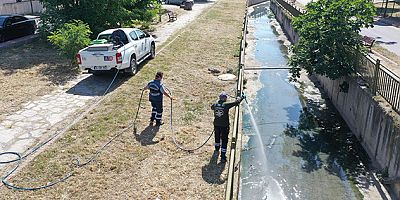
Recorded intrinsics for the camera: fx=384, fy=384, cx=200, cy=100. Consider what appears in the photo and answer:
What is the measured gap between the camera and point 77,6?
67.6 feet

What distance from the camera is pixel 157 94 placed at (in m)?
10.3

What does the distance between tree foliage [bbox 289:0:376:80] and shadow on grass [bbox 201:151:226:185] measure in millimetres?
6577

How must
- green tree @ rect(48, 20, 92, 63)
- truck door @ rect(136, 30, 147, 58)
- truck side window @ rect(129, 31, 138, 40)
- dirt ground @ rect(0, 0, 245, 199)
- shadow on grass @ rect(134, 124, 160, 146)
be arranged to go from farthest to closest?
truck door @ rect(136, 30, 147, 58), green tree @ rect(48, 20, 92, 63), truck side window @ rect(129, 31, 138, 40), shadow on grass @ rect(134, 124, 160, 146), dirt ground @ rect(0, 0, 245, 199)

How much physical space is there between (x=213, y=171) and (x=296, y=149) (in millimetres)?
4156

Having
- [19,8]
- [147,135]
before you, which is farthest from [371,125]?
[19,8]

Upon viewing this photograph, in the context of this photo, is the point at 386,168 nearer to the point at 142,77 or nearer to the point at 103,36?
the point at 142,77

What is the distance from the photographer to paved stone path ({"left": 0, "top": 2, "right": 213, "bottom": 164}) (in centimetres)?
968

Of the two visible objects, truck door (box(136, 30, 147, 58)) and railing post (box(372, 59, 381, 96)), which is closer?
railing post (box(372, 59, 381, 96))

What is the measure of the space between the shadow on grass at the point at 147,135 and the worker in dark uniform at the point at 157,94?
0.84 ft

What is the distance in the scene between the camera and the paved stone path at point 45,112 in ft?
31.8

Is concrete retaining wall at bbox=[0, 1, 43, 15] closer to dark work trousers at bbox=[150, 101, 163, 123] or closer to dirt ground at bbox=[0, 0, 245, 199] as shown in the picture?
dirt ground at bbox=[0, 0, 245, 199]

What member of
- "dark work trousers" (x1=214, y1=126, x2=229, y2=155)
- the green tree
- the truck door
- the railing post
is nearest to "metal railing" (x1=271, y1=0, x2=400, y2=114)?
the railing post

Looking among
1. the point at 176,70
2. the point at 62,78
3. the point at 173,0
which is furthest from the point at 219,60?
the point at 173,0

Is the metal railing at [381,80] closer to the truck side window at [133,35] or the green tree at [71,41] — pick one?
the truck side window at [133,35]
